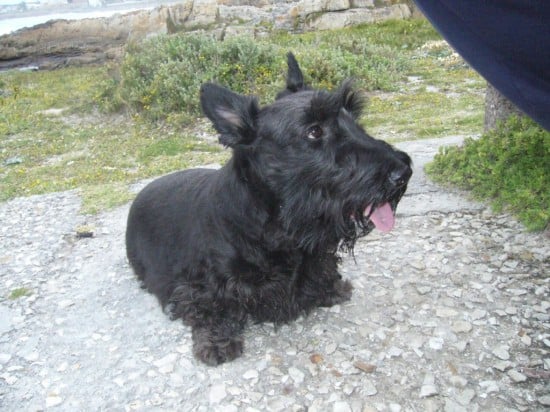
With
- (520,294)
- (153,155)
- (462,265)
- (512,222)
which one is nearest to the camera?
(520,294)

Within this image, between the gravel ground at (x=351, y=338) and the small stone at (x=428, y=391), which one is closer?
the small stone at (x=428, y=391)

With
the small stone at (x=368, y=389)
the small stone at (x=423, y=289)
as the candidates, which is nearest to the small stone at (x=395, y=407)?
the small stone at (x=368, y=389)

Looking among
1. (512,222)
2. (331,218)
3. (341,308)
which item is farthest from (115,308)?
(512,222)

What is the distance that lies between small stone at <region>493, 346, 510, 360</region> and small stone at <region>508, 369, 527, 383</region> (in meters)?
0.11

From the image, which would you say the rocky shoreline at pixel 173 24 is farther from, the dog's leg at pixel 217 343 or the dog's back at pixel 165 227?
the dog's leg at pixel 217 343

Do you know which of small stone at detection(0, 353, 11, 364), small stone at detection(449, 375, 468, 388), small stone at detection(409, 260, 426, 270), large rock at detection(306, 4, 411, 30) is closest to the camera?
small stone at detection(449, 375, 468, 388)

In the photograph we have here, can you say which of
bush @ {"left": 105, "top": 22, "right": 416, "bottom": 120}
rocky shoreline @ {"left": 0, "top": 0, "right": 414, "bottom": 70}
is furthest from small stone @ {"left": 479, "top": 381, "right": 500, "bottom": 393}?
rocky shoreline @ {"left": 0, "top": 0, "right": 414, "bottom": 70}

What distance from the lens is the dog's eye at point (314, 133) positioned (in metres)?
2.99

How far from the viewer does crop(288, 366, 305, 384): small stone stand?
3.27m

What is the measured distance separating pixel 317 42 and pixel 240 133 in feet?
47.8

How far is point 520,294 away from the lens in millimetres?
3738

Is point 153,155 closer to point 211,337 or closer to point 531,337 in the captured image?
point 211,337

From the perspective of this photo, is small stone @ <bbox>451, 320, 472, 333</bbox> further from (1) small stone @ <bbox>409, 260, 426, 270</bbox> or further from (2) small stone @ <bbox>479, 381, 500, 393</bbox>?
(1) small stone @ <bbox>409, 260, 426, 270</bbox>

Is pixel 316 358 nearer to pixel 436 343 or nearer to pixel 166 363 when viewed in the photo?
pixel 436 343
